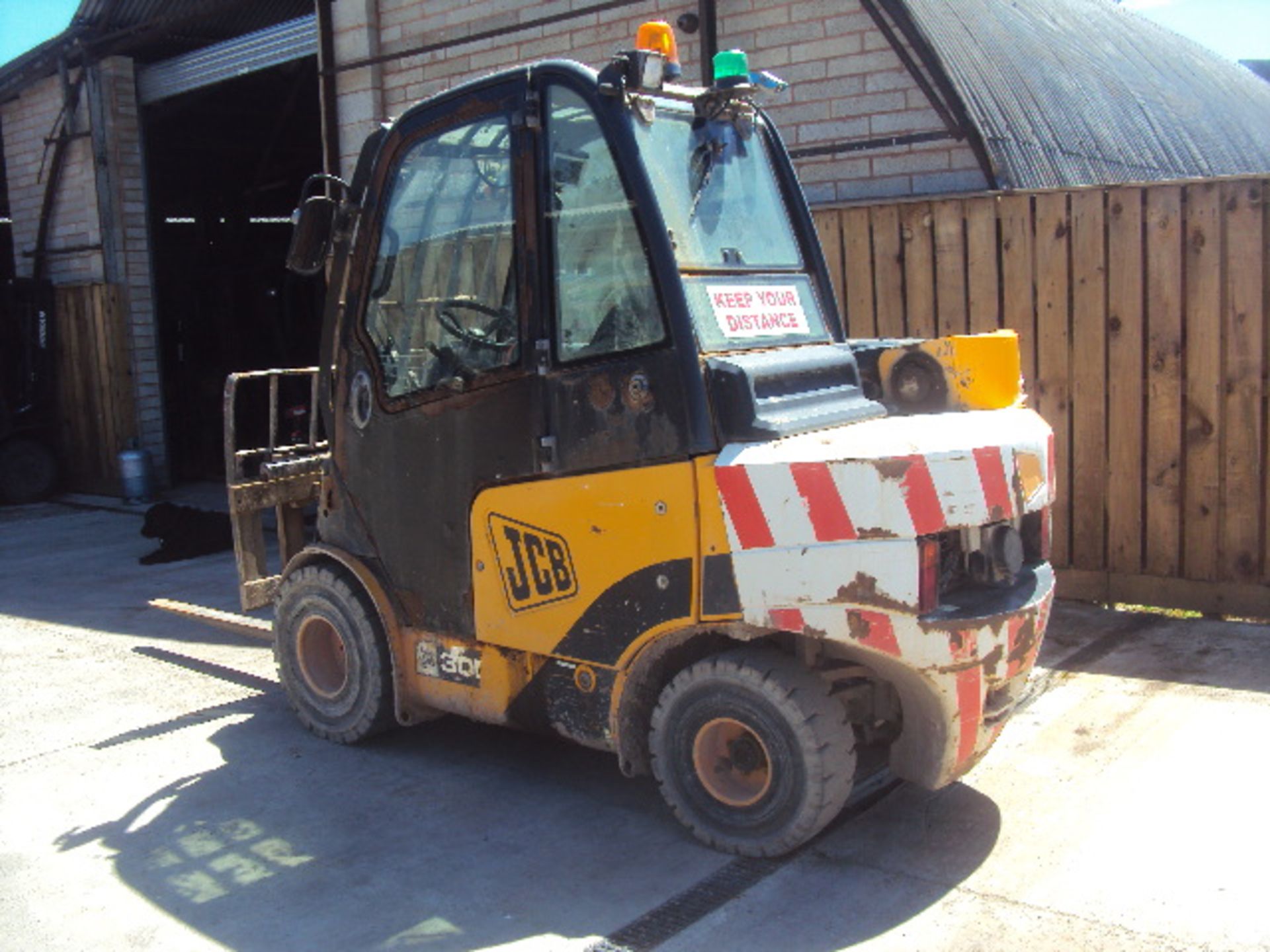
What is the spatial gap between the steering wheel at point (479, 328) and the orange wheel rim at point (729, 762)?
1509mm

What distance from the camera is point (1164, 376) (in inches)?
263

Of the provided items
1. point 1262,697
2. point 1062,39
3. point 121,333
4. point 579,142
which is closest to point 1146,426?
point 1262,697

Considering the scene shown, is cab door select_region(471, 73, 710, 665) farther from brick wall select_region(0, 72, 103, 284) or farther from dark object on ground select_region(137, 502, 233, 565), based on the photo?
brick wall select_region(0, 72, 103, 284)

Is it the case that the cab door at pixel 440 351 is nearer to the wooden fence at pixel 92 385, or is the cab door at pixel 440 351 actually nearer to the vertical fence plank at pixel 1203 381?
the vertical fence plank at pixel 1203 381

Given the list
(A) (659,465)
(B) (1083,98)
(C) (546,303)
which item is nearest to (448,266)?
(C) (546,303)

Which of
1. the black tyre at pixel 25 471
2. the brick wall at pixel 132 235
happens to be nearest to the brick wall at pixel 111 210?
the brick wall at pixel 132 235

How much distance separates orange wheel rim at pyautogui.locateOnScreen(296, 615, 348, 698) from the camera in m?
5.43

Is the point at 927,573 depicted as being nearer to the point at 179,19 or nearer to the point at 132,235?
the point at 179,19

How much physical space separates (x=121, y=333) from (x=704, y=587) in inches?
450

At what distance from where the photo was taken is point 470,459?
4570 mm

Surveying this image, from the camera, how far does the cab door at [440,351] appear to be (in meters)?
4.39

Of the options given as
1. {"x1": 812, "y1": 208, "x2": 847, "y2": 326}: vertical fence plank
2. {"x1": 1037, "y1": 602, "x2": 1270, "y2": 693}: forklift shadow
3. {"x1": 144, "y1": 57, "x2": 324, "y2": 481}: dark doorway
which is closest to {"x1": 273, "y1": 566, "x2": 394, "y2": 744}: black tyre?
{"x1": 1037, "y1": 602, "x2": 1270, "y2": 693}: forklift shadow

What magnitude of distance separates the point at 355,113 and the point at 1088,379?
21.8 ft

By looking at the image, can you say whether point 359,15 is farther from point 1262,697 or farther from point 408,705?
point 1262,697
